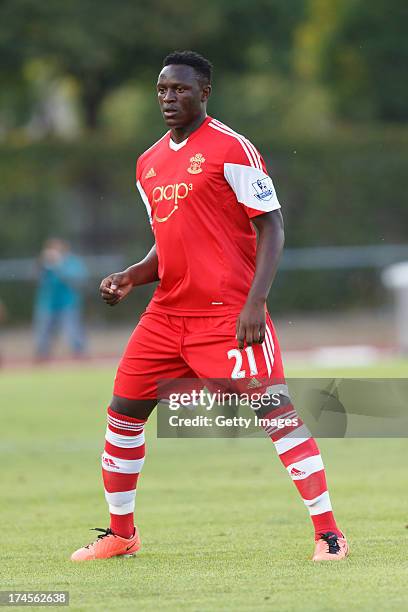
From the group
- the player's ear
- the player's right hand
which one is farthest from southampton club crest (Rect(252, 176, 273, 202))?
the player's right hand

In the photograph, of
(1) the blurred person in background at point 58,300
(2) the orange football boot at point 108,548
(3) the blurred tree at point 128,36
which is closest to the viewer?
(2) the orange football boot at point 108,548

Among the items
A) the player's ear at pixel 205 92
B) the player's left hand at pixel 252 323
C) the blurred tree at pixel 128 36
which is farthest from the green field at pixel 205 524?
the blurred tree at pixel 128 36

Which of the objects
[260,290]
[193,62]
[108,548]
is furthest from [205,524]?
[193,62]

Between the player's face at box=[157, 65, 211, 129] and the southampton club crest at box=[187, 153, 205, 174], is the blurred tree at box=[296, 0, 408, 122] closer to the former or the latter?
the player's face at box=[157, 65, 211, 129]

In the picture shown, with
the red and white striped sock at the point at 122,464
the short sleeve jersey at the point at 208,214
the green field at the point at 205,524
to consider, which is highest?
the short sleeve jersey at the point at 208,214

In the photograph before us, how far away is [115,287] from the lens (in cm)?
722

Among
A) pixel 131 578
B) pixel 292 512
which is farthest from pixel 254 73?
pixel 131 578

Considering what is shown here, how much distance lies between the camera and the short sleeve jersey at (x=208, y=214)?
6809 mm

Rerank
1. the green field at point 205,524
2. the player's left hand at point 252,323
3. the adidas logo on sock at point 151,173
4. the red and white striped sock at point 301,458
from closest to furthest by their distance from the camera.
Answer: the green field at point 205,524 → the player's left hand at point 252,323 → the red and white striped sock at point 301,458 → the adidas logo on sock at point 151,173

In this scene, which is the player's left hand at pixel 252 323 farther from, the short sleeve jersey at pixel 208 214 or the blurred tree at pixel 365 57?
the blurred tree at pixel 365 57

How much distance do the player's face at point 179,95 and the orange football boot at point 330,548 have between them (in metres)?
2.22

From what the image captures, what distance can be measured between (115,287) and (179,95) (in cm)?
108

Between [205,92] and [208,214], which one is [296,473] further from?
[205,92]

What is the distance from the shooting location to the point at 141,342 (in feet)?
23.1
